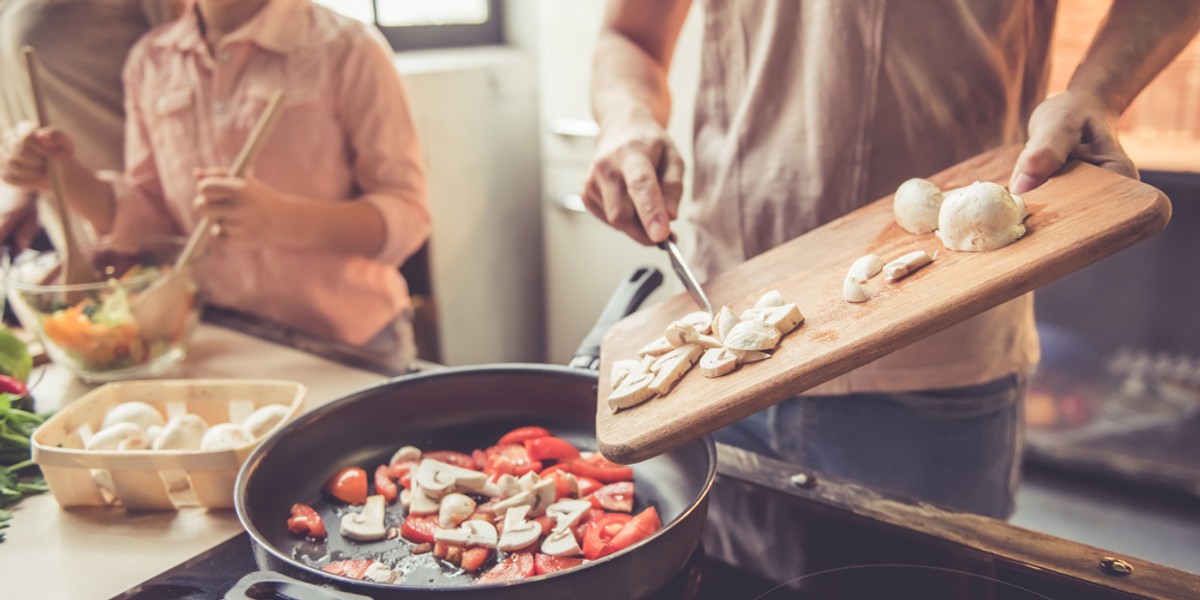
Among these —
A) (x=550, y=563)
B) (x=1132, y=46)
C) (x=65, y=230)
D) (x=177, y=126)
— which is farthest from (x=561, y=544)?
(x=177, y=126)

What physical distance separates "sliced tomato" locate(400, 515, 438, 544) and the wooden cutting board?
178 millimetres

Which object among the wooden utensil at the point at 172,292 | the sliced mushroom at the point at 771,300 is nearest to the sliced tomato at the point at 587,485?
the sliced mushroom at the point at 771,300

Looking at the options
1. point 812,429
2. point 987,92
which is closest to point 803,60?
point 987,92

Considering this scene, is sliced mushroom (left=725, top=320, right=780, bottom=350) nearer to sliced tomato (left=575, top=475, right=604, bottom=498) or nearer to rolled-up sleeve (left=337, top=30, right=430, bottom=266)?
sliced tomato (left=575, top=475, right=604, bottom=498)

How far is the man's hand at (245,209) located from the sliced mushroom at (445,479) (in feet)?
1.89

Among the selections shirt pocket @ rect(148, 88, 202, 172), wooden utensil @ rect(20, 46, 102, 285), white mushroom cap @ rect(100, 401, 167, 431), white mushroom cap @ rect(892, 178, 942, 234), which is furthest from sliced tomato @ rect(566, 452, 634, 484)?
shirt pocket @ rect(148, 88, 202, 172)

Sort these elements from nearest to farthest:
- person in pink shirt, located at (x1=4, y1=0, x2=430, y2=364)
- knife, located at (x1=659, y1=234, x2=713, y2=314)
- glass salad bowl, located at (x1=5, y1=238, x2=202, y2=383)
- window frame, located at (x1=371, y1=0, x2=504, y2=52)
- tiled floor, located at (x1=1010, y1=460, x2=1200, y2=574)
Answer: knife, located at (x1=659, y1=234, x2=713, y2=314), glass salad bowl, located at (x1=5, y1=238, x2=202, y2=383), person in pink shirt, located at (x1=4, y1=0, x2=430, y2=364), tiled floor, located at (x1=1010, y1=460, x2=1200, y2=574), window frame, located at (x1=371, y1=0, x2=504, y2=52)

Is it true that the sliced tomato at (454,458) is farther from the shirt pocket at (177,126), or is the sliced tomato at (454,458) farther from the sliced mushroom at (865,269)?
the shirt pocket at (177,126)

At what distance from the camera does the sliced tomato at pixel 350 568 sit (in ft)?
2.13

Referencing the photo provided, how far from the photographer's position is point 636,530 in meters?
0.69

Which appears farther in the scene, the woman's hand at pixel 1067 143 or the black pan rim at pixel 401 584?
the woman's hand at pixel 1067 143

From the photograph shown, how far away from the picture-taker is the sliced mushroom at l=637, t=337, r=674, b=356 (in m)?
0.72

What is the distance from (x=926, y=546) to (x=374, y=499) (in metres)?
0.47

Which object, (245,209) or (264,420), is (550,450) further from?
(245,209)
